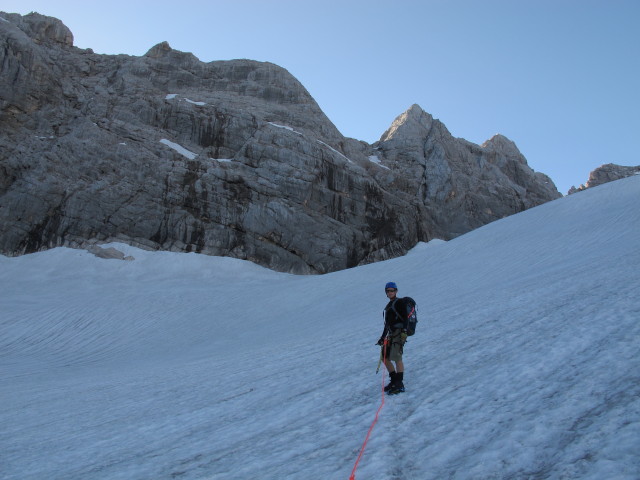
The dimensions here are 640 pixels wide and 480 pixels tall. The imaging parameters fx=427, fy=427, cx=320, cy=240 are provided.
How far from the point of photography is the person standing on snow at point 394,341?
6.51 meters

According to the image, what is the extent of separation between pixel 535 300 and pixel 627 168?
4183 inches

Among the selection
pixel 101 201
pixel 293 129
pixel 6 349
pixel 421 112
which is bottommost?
pixel 6 349

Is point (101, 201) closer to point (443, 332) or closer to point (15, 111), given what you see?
point (15, 111)

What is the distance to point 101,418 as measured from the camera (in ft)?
27.1

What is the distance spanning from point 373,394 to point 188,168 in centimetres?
4417

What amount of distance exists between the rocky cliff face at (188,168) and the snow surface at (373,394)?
23261 millimetres

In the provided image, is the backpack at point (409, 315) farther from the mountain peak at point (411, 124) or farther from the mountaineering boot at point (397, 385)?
the mountain peak at point (411, 124)

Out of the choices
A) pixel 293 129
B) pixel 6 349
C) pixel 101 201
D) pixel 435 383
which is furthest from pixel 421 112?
pixel 435 383

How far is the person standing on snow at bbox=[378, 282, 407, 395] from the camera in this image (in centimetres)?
651

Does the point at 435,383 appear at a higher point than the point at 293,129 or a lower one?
lower

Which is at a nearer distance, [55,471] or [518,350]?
[55,471]

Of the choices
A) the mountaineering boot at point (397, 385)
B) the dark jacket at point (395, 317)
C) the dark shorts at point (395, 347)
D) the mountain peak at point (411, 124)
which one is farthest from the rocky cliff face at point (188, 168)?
the mountaineering boot at point (397, 385)

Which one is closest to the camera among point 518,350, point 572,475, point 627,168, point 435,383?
point 572,475

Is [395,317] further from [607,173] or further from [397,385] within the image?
[607,173]
